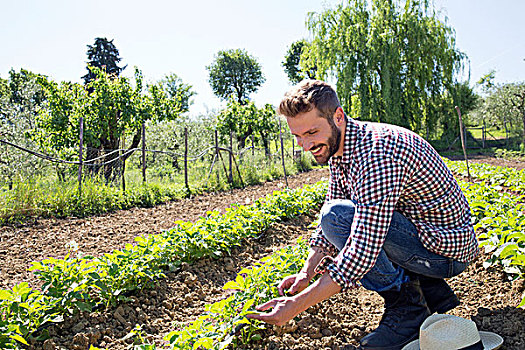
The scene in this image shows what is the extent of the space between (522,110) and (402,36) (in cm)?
1100

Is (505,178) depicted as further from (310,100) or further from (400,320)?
(310,100)

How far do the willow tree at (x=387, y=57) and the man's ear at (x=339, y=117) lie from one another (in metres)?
17.4

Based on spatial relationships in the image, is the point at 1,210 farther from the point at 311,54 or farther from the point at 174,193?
the point at 311,54

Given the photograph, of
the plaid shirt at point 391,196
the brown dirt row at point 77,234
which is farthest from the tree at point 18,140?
the plaid shirt at point 391,196

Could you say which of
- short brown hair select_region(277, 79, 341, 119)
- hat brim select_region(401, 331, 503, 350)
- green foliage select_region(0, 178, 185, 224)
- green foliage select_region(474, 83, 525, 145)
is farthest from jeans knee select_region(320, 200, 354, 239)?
green foliage select_region(474, 83, 525, 145)

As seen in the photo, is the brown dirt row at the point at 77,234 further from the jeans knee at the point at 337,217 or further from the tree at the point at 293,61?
the tree at the point at 293,61

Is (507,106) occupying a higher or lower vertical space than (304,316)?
higher

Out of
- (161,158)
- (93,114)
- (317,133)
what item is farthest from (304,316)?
(161,158)

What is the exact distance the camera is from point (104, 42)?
33750mm

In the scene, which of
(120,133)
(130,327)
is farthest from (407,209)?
(120,133)

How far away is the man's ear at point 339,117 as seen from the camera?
2.02 m

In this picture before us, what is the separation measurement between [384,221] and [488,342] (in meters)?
0.86

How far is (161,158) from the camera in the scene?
65.9ft

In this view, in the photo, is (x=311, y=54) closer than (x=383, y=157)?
No
